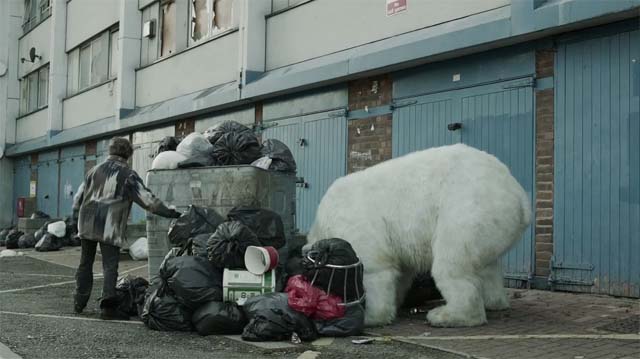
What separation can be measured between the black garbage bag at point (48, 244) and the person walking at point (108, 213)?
10804 millimetres

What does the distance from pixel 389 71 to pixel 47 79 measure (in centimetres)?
2025

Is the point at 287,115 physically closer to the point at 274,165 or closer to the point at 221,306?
the point at 274,165

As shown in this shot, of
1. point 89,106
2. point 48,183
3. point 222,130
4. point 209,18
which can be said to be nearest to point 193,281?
point 222,130

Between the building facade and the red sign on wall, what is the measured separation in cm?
3

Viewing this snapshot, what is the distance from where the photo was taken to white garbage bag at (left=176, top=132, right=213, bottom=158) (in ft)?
26.1

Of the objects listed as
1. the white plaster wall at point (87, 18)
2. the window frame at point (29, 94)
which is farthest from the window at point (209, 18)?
the window frame at point (29, 94)

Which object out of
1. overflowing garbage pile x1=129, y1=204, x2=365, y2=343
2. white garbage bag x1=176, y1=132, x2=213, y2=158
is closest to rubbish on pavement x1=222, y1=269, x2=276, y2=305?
overflowing garbage pile x1=129, y1=204, x2=365, y2=343

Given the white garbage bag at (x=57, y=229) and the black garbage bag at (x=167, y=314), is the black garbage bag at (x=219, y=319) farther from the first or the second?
the white garbage bag at (x=57, y=229)

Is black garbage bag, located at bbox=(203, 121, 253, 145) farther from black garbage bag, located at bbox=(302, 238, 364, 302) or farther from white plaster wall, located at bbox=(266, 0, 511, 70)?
white plaster wall, located at bbox=(266, 0, 511, 70)

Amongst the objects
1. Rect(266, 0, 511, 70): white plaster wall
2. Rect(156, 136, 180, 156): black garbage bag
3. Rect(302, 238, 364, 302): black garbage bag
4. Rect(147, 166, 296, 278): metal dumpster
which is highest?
Rect(266, 0, 511, 70): white plaster wall

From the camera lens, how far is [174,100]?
17.4 m

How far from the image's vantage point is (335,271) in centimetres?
596

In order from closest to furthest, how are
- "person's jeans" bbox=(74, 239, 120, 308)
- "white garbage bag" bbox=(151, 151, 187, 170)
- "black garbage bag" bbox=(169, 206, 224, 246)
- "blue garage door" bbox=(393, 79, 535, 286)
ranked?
"person's jeans" bbox=(74, 239, 120, 308) < "black garbage bag" bbox=(169, 206, 224, 246) < "white garbage bag" bbox=(151, 151, 187, 170) < "blue garage door" bbox=(393, 79, 535, 286)

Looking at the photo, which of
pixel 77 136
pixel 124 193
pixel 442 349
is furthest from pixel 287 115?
pixel 77 136
